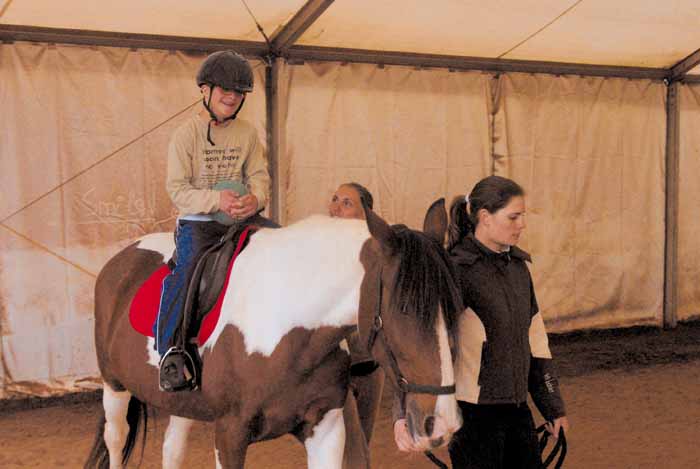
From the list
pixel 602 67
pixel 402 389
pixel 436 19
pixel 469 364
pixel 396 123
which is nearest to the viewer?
pixel 402 389

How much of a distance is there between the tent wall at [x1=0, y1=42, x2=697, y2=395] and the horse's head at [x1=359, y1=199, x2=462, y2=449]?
3.70 meters

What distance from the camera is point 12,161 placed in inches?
198

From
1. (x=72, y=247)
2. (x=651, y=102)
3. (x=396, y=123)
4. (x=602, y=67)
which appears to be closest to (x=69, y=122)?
(x=72, y=247)

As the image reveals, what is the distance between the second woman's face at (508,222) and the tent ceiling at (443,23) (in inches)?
122

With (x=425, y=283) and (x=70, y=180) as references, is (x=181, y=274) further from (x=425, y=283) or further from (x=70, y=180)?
(x=70, y=180)

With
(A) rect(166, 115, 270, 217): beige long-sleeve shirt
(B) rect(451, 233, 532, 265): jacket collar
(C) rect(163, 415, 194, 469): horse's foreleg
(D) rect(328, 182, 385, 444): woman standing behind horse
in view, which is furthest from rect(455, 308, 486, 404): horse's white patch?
(C) rect(163, 415, 194, 469): horse's foreleg

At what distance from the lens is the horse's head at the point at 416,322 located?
1.94 metres

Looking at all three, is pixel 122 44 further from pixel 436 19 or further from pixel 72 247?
pixel 436 19

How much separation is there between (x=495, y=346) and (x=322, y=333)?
1.95 feet

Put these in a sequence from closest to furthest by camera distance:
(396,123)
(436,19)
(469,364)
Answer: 1. (469,364)
2. (436,19)
3. (396,123)

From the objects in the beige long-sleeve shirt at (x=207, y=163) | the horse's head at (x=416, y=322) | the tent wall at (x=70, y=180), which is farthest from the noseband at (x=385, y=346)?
the tent wall at (x=70, y=180)

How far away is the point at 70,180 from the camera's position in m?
5.21

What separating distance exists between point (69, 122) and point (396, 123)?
263 cm

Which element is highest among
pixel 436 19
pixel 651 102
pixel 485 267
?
pixel 436 19
